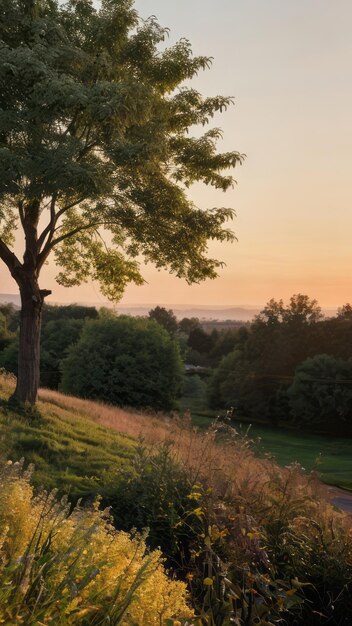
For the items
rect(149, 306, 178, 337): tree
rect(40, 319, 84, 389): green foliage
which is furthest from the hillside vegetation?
rect(149, 306, 178, 337): tree

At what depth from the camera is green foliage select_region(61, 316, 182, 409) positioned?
42.8m

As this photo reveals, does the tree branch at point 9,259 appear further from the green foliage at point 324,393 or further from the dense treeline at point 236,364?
the green foliage at point 324,393

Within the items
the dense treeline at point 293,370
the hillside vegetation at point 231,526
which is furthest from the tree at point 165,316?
the hillside vegetation at point 231,526

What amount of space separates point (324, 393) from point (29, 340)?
4733 cm

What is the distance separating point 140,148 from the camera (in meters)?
15.3

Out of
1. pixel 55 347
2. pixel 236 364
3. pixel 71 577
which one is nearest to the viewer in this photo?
pixel 71 577

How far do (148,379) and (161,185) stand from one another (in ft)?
86.1

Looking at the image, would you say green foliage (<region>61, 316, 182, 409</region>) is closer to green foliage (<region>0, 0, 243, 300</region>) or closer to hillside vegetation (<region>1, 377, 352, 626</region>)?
green foliage (<region>0, 0, 243, 300</region>)

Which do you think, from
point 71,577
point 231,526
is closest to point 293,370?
point 231,526

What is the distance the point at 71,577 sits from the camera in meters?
3.68

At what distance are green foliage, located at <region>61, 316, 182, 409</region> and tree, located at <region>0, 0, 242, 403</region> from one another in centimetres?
2231

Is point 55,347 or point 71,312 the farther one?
point 71,312

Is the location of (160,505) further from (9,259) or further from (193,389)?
(193,389)

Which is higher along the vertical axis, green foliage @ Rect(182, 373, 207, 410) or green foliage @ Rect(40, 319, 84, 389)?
green foliage @ Rect(40, 319, 84, 389)
